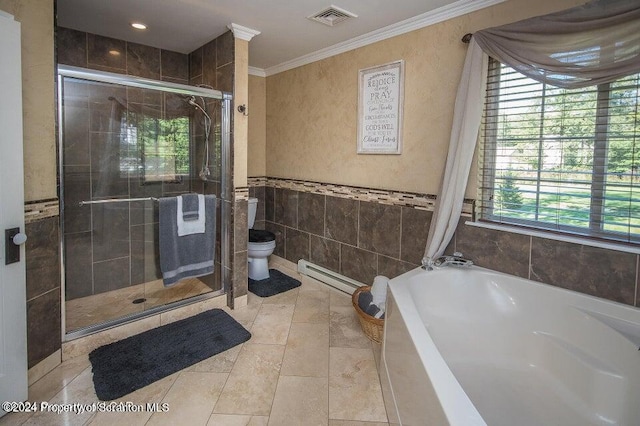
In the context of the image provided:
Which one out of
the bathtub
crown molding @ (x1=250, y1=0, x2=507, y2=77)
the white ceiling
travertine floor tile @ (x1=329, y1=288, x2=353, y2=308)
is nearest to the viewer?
the bathtub

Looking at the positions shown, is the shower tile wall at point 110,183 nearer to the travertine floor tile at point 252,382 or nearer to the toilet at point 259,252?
the toilet at point 259,252

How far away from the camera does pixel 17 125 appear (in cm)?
167

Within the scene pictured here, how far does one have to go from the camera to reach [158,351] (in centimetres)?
232

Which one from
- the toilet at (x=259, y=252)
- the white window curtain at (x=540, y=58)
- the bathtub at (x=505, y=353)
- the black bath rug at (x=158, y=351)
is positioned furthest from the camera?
the toilet at (x=259, y=252)

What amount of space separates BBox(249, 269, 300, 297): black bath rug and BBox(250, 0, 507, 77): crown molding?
7.31ft

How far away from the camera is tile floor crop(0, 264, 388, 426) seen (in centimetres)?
175

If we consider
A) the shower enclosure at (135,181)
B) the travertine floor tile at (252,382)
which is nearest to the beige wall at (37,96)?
the shower enclosure at (135,181)

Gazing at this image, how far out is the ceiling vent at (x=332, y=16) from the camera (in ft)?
8.05

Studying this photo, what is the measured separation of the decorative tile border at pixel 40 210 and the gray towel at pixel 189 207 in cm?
84

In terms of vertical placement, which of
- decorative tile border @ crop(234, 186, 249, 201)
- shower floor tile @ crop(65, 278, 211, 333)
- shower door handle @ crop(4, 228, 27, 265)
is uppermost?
decorative tile border @ crop(234, 186, 249, 201)

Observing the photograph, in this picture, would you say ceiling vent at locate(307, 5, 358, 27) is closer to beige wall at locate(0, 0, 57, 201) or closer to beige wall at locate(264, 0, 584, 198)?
beige wall at locate(264, 0, 584, 198)

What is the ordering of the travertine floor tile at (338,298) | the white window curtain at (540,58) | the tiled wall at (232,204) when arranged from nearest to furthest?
the white window curtain at (540,58) < the tiled wall at (232,204) < the travertine floor tile at (338,298)

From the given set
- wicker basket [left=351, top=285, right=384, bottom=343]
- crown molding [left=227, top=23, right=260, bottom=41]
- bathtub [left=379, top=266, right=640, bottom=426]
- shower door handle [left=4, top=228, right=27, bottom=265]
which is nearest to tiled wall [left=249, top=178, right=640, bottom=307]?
bathtub [left=379, top=266, right=640, bottom=426]

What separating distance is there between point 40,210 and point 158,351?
3.64 feet
